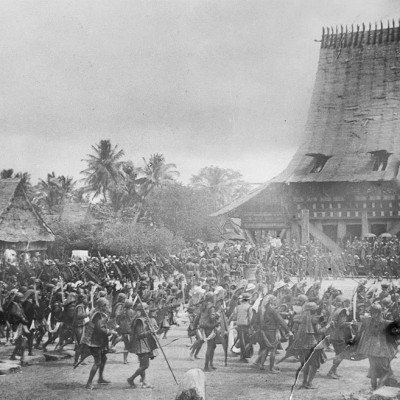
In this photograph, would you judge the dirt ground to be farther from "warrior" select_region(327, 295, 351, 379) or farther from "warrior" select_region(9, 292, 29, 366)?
"warrior" select_region(9, 292, 29, 366)

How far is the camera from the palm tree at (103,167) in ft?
135

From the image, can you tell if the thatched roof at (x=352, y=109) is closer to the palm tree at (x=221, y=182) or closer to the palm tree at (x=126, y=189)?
the palm tree at (x=126, y=189)

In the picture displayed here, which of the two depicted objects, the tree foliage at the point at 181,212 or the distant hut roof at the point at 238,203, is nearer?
the distant hut roof at the point at 238,203

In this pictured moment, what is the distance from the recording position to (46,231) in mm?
29062

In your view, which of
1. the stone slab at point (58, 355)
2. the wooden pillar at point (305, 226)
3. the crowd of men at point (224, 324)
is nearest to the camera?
the crowd of men at point (224, 324)

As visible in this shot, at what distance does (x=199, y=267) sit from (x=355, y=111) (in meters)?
13.1

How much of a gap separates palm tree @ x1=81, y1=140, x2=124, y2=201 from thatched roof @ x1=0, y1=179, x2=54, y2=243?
11.8 metres

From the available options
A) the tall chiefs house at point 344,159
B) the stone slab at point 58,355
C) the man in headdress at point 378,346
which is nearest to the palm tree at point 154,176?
the tall chiefs house at point 344,159

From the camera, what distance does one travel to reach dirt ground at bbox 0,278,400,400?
8.98m

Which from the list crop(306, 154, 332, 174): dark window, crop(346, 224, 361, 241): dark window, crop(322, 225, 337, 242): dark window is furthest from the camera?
crop(306, 154, 332, 174): dark window

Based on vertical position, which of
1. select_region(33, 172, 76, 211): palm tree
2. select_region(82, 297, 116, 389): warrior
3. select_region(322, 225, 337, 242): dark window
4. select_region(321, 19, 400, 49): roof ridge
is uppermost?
select_region(321, 19, 400, 49): roof ridge

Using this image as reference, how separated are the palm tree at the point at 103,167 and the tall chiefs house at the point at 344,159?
14550 millimetres

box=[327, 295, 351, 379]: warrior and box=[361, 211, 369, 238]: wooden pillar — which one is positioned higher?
box=[361, 211, 369, 238]: wooden pillar

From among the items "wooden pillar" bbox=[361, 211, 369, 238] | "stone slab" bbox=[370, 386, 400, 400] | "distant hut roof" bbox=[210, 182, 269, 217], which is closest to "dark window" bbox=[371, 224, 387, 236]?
"wooden pillar" bbox=[361, 211, 369, 238]
